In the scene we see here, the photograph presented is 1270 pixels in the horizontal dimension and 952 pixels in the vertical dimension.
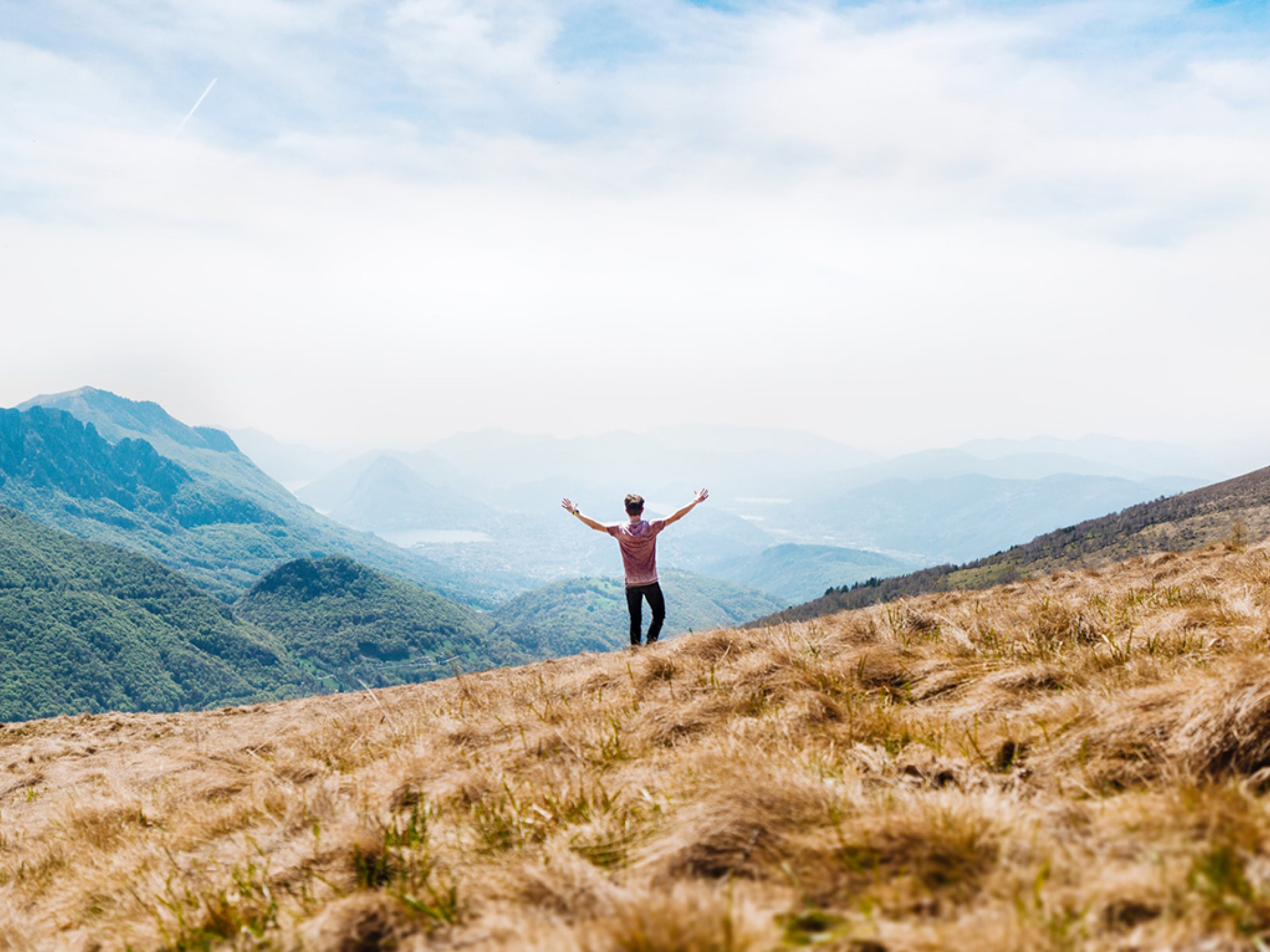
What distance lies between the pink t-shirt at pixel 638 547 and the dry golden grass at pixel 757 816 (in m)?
4.02

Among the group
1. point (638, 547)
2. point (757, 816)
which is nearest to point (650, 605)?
point (638, 547)

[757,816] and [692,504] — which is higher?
[692,504]

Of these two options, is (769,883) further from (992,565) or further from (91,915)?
(992,565)

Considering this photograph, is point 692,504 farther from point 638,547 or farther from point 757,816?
point 757,816

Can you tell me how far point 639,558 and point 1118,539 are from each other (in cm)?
9094

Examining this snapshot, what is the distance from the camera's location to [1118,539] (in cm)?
8088

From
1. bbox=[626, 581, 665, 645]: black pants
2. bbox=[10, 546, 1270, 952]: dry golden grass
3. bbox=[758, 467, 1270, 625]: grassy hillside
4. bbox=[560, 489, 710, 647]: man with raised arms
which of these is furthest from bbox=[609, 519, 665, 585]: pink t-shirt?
bbox=[758, 467, 1270, 625]: grassy hillside

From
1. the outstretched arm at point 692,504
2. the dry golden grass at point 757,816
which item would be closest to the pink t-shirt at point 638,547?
the outstretched arm at point 692,504

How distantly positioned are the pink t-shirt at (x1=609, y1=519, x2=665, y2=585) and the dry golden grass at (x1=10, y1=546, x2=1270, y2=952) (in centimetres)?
402

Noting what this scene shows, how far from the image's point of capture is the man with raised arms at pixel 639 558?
11.8 metres

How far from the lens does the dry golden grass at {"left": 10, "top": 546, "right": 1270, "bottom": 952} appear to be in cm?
252

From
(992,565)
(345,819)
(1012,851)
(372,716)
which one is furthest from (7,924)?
(992,565)

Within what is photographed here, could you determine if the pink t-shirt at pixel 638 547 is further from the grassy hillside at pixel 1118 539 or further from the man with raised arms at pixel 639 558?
the grassy hillside at pixel 1118 539

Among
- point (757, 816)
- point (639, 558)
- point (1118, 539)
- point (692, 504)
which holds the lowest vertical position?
point (1118, 539)
